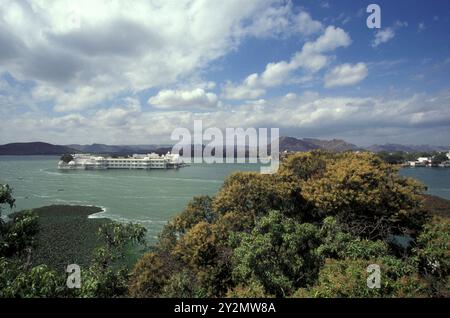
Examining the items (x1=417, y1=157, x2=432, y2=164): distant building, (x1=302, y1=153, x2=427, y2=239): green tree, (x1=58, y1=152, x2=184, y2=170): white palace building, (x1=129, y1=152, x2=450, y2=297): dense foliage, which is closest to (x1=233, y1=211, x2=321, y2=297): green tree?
(x1=129, y1=152, x2=450, y2=297): dense foliage

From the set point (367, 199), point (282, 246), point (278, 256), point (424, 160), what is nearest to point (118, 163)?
point (367, 199)

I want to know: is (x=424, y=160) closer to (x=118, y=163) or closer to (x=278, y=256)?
(x=118, y=163)

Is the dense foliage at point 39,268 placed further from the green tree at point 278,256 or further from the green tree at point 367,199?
the green tree at point 367,199

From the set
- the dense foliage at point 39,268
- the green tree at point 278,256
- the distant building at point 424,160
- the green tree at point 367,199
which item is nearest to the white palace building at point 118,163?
the distant building at point 424,160

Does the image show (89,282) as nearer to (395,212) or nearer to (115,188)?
(395,212)

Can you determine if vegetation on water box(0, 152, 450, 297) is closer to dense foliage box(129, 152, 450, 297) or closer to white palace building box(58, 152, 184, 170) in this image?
dense foliage box(129, 152, 450, 297)

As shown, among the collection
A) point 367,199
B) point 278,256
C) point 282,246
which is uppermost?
point 367,199
